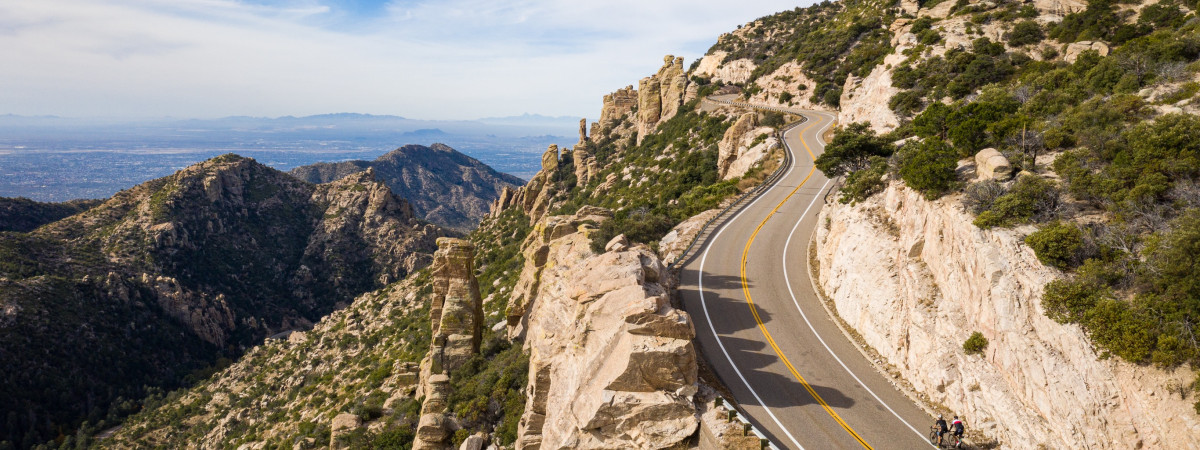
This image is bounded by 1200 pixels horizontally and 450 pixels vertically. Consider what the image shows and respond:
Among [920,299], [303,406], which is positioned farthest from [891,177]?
[303,406]

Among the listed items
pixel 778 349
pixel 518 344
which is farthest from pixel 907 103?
pixel 518 344

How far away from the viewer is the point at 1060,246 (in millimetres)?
14250

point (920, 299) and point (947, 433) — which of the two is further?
point (920, 299)

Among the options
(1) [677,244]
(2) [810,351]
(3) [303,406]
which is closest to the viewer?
(2) [810,351]

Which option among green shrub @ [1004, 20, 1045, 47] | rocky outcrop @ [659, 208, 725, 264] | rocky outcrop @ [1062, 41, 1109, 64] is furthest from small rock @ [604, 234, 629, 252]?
green shrub @ [1004, 20, 1045, 47]

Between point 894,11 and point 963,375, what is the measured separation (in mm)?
72182

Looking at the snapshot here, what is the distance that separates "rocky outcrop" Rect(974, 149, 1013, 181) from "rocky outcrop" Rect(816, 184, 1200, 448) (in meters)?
1.74

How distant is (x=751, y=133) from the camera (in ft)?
177

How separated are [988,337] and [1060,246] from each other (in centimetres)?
309

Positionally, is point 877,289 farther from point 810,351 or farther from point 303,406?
point 303,406

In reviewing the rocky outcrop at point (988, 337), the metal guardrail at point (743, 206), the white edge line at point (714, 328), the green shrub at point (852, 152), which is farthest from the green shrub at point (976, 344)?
the green shrub at point (852, 152)

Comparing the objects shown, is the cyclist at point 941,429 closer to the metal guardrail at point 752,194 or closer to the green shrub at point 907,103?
the metal guardrail at point 752,194

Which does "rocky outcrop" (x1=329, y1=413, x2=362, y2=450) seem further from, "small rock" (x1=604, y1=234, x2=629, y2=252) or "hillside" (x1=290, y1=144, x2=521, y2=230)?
"hillside" (x1=290, y1=144, x2=521, y2=230)

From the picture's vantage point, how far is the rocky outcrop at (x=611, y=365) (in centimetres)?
1473
